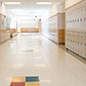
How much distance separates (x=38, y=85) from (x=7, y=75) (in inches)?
47.2

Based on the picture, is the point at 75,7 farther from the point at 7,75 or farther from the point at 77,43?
the point at 7,75

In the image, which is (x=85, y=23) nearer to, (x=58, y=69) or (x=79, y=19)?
(x=79, y=19)

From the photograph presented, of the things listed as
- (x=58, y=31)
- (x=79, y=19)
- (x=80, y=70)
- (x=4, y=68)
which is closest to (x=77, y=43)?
(x=79, y=19)

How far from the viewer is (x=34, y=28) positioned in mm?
39938

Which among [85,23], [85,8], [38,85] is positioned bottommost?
[38,85]

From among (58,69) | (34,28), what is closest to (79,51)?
(58,69)

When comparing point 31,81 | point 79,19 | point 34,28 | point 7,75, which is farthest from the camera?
point 34,28

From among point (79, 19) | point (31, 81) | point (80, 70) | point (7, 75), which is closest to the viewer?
point (31, 81)

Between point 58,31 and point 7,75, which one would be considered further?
point 58,31

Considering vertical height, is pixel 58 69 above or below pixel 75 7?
below

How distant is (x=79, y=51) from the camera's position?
23.6ft

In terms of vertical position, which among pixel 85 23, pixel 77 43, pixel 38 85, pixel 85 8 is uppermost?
pixel 85 8

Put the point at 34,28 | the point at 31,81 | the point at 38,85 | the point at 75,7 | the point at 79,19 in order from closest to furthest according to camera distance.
Answer: the point at 38,85
the point at 31,81
the point at 79,19
the point at 75,7
the point at 34,28

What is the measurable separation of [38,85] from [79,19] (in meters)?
4.40
